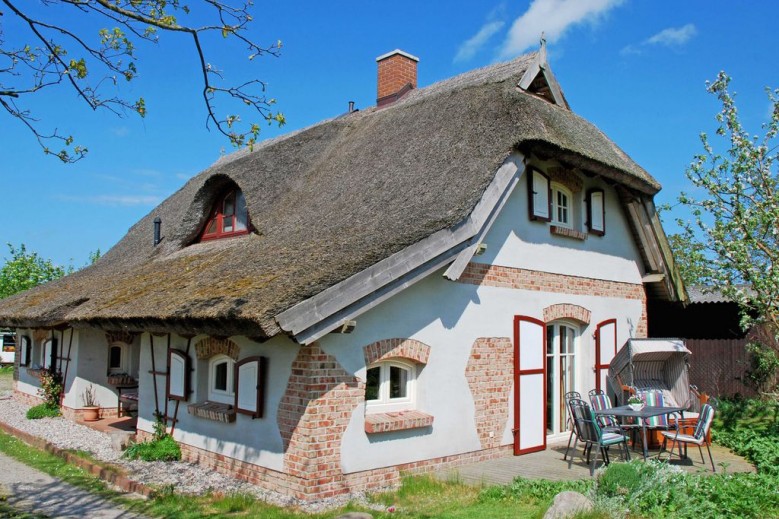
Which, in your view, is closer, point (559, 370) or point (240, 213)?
point (559, 370)

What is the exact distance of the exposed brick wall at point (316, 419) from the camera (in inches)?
294

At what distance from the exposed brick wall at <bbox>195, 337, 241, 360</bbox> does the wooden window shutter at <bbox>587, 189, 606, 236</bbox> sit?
22.3 ft

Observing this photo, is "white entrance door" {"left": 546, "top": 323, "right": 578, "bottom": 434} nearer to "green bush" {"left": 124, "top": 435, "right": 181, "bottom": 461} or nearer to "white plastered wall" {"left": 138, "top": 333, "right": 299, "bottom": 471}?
"white plastered wall" {"left": 138, "top": 333, "right": 299, "bottom": 471}

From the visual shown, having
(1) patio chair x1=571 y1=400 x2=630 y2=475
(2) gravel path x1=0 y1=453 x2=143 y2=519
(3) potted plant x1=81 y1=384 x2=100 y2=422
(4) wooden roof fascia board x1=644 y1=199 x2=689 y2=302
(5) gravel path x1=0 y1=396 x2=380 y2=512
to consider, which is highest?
(4) wooden roof fascia board x1=644 y1=199 x2=689 y2=302

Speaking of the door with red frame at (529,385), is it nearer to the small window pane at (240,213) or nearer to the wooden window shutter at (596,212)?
the wooden window shutter at (596,212)

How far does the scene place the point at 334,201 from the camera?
10.8m

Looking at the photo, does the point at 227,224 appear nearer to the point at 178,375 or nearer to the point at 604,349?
the point at 178,375

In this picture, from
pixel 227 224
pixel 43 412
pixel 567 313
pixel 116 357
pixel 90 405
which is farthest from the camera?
pixel 116 357

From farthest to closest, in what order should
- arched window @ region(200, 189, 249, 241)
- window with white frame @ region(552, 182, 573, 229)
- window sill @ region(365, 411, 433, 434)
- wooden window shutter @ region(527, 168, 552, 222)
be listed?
arched window @ region(200, 189, 249, 241)
window with white frame @ region(552, 182, 573, 229)
wooden window shutter @ region(527, 168, 552, 222)
window sill @ region(365, 411, 433, 434)

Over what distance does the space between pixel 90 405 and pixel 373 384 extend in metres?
8.04

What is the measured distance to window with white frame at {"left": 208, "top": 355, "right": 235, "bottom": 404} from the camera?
9.23 meters

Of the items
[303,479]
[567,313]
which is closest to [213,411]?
[303,479]

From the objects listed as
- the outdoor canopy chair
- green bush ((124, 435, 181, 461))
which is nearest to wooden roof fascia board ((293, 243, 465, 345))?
green bush ((124, 435, 181, 461))

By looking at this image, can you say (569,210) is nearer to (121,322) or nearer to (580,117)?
(580,117)
